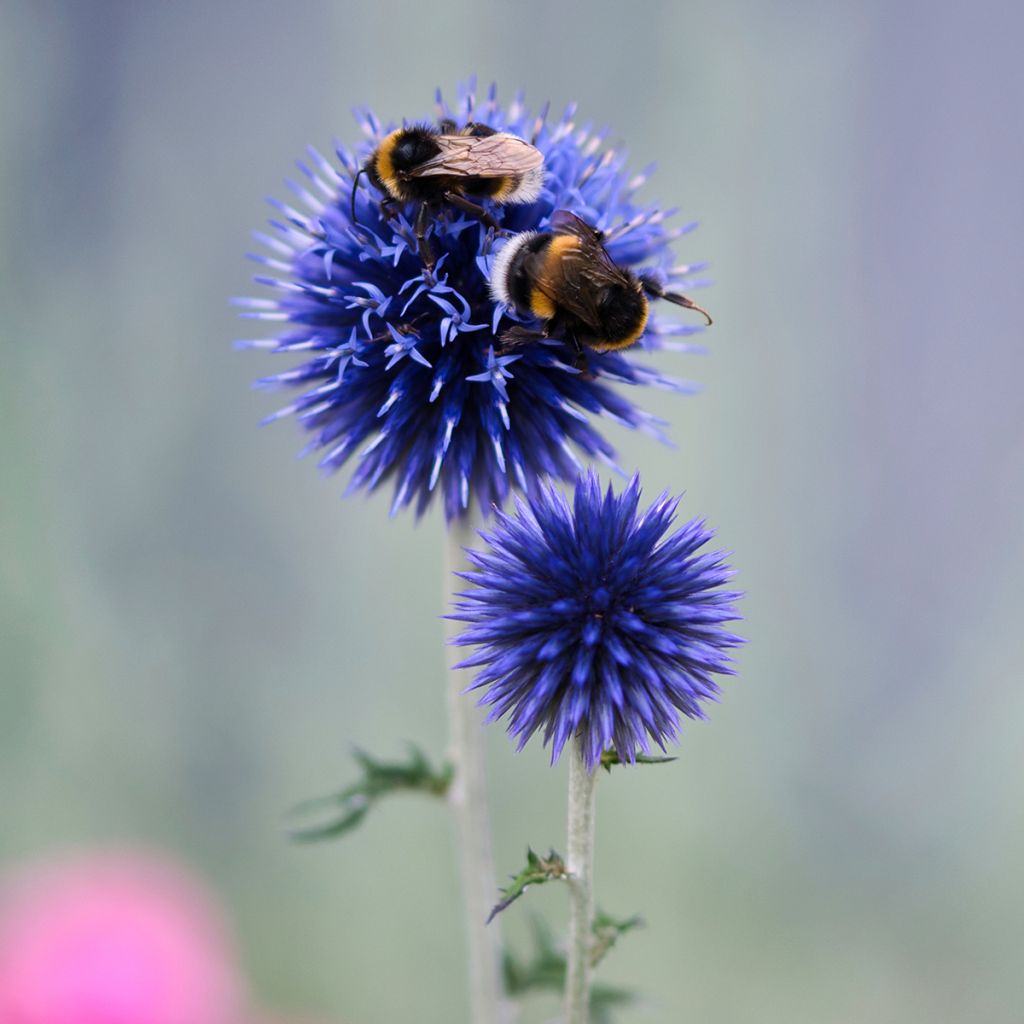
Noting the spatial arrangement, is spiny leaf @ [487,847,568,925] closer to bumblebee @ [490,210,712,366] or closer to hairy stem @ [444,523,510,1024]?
hairy stem @ [444,523,510,1024]

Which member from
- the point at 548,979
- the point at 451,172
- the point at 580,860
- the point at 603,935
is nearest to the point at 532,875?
the point at 580,860

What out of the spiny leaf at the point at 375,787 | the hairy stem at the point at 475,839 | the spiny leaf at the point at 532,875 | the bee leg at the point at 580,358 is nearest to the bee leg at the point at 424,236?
the bee leg at the point at 580,358

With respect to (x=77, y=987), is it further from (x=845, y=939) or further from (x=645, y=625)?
(x=845, y=939)

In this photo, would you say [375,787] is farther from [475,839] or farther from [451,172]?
[451,172]

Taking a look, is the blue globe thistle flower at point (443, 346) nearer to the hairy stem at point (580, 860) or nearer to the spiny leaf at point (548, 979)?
the hairy stem at point (580, 860)

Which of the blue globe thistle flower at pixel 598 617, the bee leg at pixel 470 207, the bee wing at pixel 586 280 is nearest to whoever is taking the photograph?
the blue globe thistle flower at pixel 598 617

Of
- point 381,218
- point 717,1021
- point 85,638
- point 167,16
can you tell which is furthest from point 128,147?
point 717,1021
